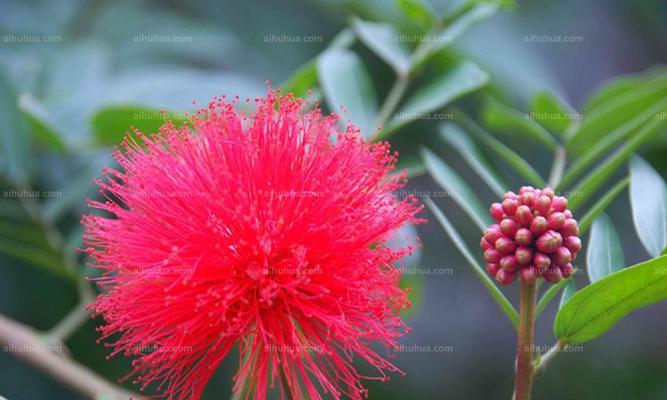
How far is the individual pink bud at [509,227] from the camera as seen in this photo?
1471mm

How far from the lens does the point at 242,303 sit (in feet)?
5.10

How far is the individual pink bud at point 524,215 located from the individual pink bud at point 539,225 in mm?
14

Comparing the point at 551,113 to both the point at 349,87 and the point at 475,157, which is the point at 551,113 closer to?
the point at 475,157

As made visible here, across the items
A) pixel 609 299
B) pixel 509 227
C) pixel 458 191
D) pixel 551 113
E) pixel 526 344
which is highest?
pixel 551 113

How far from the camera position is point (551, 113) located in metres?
2.41

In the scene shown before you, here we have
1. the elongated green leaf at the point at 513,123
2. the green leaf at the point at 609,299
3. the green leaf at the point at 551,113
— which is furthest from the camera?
the green leaf at the point at 551,113

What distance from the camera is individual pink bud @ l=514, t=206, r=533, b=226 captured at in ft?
4.79

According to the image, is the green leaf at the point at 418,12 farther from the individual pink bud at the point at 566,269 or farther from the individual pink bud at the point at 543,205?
the individual pink bud at the point at 566,269

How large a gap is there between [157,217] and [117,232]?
120 mm

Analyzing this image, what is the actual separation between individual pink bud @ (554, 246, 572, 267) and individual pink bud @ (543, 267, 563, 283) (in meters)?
0.02

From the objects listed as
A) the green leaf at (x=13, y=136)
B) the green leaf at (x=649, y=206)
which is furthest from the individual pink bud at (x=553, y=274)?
the green leaf at (x=13, y=136)

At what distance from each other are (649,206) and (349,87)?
0.98 meters

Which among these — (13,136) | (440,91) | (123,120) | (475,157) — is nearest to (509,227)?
(475,157)

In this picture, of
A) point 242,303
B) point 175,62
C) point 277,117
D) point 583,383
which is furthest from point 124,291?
point 583,383
